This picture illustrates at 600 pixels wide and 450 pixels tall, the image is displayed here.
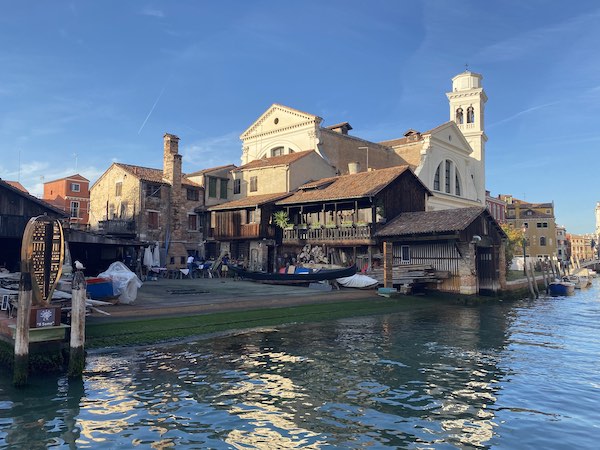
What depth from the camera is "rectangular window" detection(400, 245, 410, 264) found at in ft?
96.2

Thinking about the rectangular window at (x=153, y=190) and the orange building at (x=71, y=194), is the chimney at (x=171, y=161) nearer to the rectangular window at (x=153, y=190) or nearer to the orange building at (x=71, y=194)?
the rectangular window at (x=153, y=190)

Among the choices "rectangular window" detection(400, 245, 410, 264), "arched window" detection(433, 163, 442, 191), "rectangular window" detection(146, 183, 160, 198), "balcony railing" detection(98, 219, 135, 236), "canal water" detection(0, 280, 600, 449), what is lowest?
"canal water" detection(0, 280, 600, 449)

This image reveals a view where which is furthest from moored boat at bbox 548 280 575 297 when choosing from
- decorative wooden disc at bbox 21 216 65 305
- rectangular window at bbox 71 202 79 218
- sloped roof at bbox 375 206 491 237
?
rectangular window at bbox 71 202 79 218

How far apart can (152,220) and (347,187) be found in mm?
15357

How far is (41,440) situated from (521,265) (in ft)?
182

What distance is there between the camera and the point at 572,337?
55.0ft

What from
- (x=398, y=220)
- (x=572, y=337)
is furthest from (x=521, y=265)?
(x=572, y=337)

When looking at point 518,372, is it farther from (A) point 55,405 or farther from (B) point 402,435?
(A) point 55,405

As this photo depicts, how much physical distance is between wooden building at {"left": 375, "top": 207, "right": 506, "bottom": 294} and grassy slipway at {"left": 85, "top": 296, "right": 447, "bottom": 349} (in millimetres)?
4074

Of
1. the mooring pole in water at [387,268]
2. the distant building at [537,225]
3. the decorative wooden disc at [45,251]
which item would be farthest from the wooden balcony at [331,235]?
the distant building at [537,225]

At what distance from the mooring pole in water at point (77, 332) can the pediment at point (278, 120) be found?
33.8 m

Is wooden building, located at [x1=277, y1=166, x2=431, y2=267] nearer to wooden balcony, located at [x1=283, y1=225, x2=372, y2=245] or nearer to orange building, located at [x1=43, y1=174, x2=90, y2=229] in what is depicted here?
wooden balcony, located at [x1=283, y1=225, x2=372, y2=245]

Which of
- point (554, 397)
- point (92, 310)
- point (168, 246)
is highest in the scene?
point (168, 246)

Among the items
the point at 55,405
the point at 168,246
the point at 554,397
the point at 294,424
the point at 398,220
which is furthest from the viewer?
the point at 168,246
